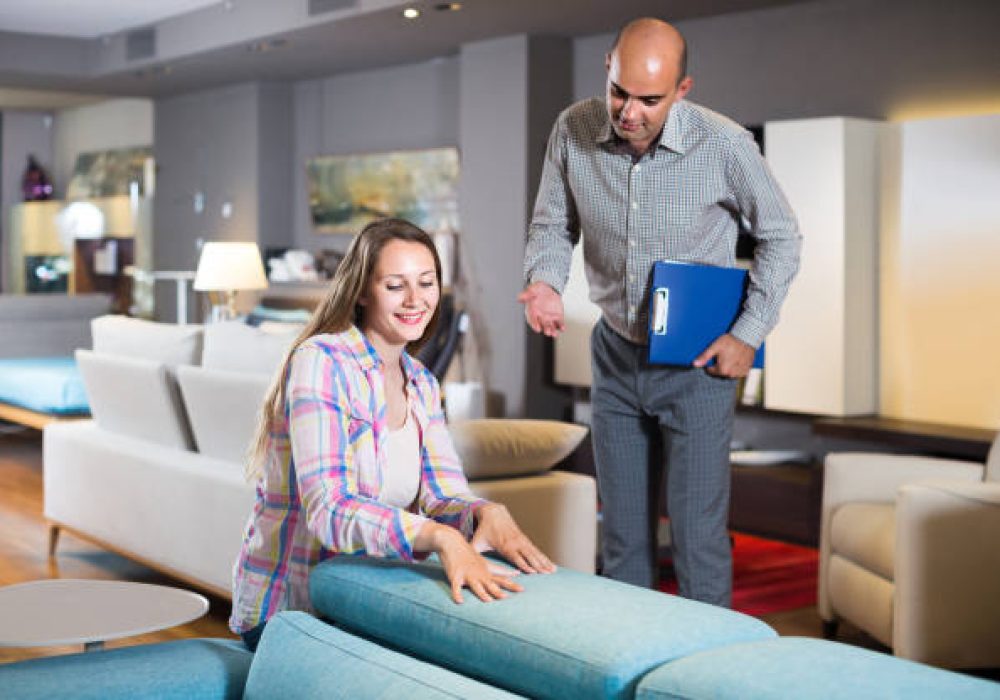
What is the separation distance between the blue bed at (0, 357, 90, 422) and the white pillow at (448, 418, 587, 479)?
3.78 metres

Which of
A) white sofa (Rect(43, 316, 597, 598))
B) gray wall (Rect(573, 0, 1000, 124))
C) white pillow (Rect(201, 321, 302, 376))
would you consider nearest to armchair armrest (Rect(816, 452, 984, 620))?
white sofa (Rect(43, 316, 597, 598))

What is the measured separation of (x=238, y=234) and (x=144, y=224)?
185 cm

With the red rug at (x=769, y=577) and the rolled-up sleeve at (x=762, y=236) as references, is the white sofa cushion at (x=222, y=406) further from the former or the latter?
the rolled-up sleeve at (x=762, y=236)

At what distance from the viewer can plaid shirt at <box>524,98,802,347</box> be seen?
2.59 metres

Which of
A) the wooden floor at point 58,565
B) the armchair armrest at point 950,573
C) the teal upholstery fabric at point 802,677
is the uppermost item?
the teal upholstery fabric at point 802,677

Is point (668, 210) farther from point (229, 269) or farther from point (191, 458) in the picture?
point (229, 269)

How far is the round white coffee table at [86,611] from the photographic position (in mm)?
2244

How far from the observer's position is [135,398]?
4.90 m

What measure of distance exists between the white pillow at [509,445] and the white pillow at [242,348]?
671 millimetres

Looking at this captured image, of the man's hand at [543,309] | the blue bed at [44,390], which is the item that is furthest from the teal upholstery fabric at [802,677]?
the blue bed at [44,390]

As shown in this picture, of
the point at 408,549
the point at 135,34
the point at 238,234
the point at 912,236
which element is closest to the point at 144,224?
the point at 238,234

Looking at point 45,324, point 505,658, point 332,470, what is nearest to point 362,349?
point 332,470

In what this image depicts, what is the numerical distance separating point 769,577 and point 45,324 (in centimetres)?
561

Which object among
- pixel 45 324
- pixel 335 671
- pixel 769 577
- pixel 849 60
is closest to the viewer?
pixel 335 671
